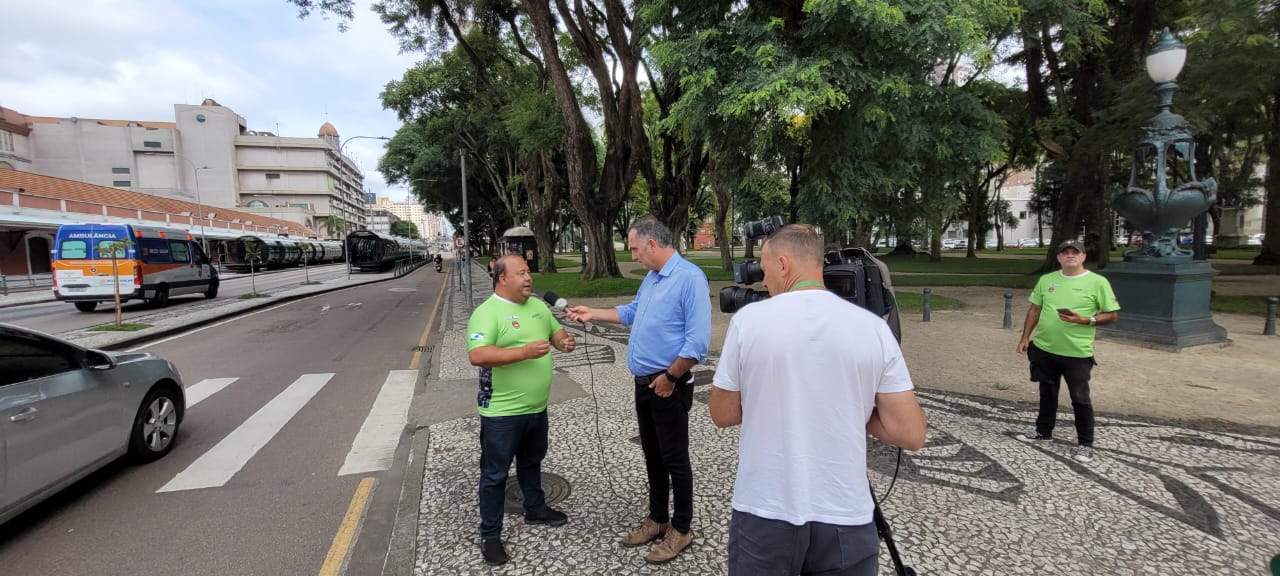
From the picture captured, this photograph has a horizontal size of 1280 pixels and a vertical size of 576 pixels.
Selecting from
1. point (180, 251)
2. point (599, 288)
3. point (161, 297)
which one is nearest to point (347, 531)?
point (599, 288)

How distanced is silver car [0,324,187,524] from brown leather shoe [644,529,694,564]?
3833mm

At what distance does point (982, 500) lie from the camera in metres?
3.65

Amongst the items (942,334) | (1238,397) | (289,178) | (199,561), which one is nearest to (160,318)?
(199,561)

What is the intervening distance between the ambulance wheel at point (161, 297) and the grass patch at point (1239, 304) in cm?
2590

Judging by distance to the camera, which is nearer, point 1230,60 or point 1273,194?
point 1230,60

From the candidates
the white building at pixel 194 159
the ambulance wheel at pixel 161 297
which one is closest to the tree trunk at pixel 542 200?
the ambulance wheel at pixel 161 297

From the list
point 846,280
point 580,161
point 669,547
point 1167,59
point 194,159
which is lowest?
point 669,547

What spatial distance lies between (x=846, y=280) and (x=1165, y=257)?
967cm

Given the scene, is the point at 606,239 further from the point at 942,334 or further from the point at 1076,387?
the point at 1076,387

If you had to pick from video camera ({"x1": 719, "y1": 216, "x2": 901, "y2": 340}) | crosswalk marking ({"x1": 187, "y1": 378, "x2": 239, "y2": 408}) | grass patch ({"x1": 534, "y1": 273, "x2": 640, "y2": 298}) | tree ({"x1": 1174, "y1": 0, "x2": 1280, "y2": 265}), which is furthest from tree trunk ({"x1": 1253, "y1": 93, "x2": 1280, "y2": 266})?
crosswalk marking ({"x1": 187, "y1": 378, "x2": 239, "y2": 408})

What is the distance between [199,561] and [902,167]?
13.0 meters

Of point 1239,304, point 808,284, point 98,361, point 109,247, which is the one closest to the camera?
point 808,284

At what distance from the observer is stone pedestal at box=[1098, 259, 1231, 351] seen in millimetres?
8211

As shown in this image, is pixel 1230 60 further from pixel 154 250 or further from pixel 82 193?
pixel 82 193
